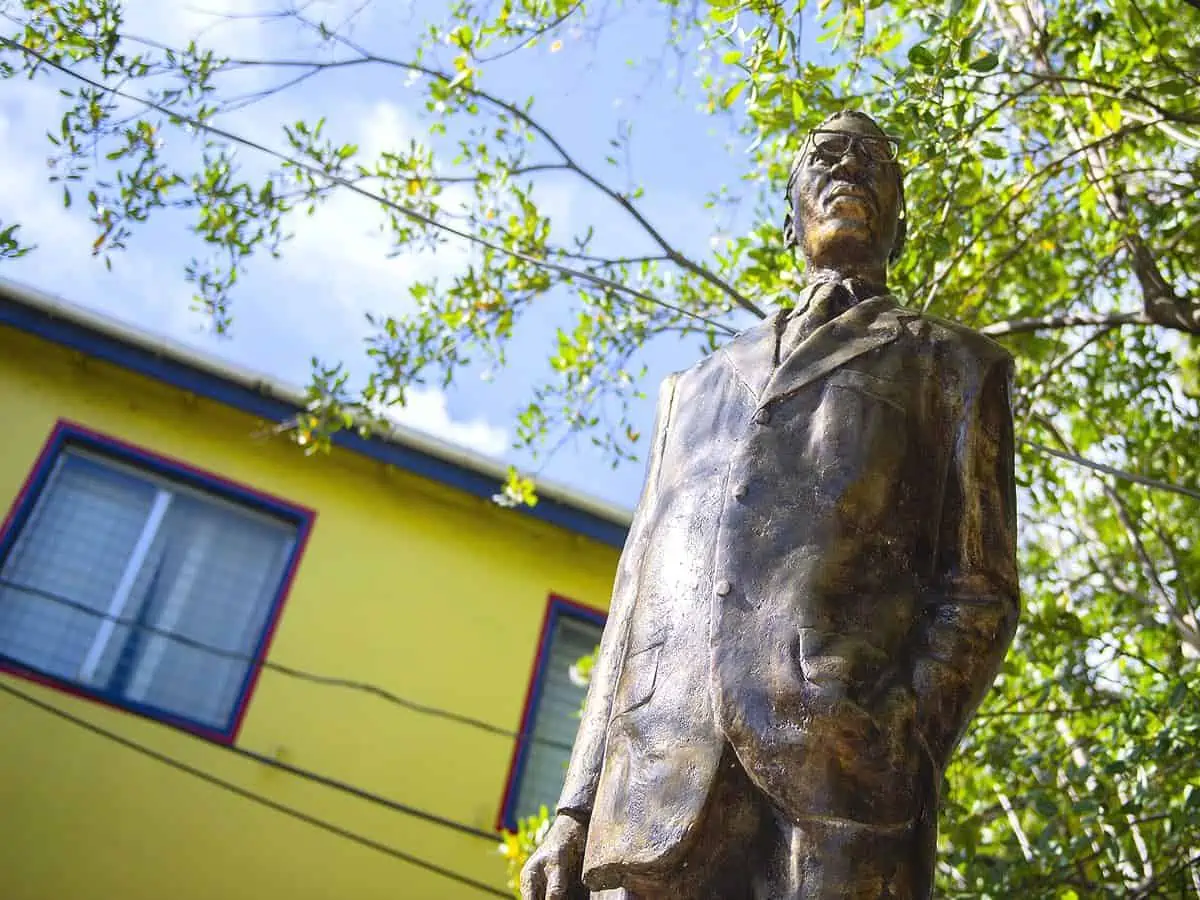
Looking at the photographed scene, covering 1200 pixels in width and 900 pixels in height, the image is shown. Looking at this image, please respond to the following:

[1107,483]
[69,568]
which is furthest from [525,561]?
[1107,483]

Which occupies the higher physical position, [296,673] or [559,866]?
[296,673]

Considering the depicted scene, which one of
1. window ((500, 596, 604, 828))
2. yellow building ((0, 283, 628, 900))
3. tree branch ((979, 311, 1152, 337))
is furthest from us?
window ((500, 596, 604, 828))

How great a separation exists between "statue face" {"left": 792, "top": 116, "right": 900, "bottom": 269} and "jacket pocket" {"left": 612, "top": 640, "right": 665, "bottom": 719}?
3.48 ft

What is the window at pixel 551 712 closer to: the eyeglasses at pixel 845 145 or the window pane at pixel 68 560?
the window pane at pixel 68 560

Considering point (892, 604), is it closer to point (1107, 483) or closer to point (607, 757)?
point (607, 757)

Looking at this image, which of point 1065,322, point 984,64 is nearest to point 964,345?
point 984,64

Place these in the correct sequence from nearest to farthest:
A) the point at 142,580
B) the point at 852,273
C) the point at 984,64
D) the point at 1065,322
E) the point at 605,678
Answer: the point at 605,678
the point at 852,273
the point at 984,64
the point at 1065,322
the point at 142,580

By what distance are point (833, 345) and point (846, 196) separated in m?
0.45

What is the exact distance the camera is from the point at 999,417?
9.65 ft

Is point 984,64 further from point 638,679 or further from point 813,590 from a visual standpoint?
point 638,679

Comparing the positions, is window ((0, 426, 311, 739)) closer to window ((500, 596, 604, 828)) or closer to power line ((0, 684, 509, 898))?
power line ((0, 684, 509, 898))

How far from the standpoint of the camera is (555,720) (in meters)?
9.80

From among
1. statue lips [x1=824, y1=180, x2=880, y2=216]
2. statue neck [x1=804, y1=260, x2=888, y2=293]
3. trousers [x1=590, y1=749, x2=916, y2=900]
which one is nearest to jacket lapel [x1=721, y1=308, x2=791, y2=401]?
statue neck [x1=804, y1=260, x2=888, y2=293]

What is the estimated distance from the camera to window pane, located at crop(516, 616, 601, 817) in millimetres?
9484
